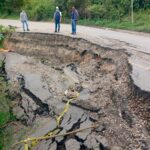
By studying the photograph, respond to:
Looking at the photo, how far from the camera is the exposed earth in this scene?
32.6ft

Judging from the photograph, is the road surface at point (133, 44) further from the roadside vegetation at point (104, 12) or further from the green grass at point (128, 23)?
the roadside vegetation at point (104, 12)

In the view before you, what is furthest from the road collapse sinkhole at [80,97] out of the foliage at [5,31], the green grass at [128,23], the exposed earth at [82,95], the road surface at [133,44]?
the green grass at [128,23]

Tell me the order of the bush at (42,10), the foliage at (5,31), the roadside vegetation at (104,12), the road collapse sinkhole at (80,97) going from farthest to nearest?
the bush at (42,10) < the roadside vegetation at (104,12) < the foliage at (5,31) < the road collapse sinkhole at (80,97)

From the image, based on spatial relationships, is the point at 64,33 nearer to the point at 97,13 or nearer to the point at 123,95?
the point at 97,13

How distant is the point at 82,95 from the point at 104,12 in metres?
13.2

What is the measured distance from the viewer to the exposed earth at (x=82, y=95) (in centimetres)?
995

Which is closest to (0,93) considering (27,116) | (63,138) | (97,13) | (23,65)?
(27,116)

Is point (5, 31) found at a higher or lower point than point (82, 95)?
higher

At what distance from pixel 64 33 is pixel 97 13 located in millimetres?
5651

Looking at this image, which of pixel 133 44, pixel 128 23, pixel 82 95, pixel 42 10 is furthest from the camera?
pixel 42 10

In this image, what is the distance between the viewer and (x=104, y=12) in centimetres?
2520

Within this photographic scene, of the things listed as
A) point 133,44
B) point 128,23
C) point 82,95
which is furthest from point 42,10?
point 82,95

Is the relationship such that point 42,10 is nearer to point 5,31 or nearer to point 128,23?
point 5,31

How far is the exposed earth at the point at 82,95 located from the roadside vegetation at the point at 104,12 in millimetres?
5311
